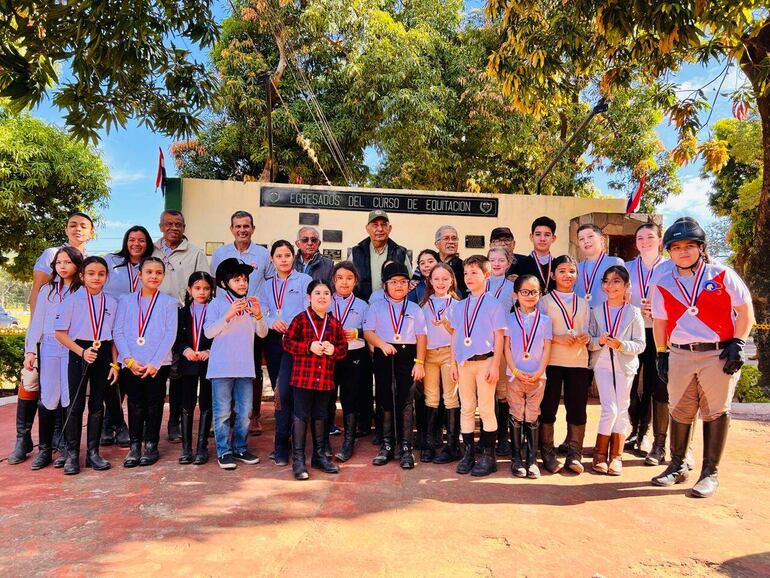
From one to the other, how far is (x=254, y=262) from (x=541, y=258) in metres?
2.71

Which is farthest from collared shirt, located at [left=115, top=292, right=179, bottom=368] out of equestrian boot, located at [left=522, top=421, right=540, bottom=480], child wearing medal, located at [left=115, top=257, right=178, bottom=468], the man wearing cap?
equestrian boot, located at [left=522, top=421, right=540, bottom=480]

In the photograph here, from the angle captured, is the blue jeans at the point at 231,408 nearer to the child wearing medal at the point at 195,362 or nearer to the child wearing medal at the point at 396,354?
the child wearing medal at the point at 195,362

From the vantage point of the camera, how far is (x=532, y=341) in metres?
4.12

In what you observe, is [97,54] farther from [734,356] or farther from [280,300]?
[734,356]

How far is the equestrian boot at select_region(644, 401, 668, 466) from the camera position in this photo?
437 centimetres

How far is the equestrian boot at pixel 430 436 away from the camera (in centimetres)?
436

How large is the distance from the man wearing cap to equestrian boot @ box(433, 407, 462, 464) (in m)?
1.51

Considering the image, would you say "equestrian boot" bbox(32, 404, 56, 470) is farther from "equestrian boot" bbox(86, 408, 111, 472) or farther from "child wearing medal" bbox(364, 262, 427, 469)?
"child wearing medal" bbox(364, 262, 427, 469)

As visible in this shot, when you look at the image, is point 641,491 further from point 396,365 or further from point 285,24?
point 285,24

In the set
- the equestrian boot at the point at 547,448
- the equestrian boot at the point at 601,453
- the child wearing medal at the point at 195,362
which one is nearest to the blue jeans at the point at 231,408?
the child wearing medal at the point at 195,362

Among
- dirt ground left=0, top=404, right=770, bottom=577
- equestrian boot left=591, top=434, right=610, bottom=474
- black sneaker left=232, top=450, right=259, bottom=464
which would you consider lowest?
dirt ground left=0, top=404, right=770, bottom=577

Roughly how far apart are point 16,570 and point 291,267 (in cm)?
290

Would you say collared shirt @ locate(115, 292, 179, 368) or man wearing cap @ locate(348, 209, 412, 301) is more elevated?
man wearing cap @ locate(348, 209, 412, 301)

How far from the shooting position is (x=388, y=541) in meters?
2.91
